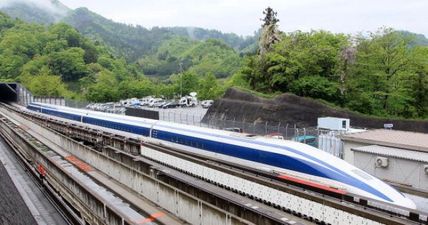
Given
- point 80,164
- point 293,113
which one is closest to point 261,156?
point 80,164

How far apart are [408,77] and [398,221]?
43052mm

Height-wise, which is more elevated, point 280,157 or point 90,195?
point 280,157

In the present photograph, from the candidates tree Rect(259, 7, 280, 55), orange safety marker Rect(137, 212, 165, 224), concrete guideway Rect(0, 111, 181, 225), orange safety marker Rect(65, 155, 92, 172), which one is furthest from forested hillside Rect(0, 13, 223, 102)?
orange safety marker Rect(137, 212, 165, 224)

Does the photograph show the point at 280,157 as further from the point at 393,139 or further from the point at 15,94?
the point at 15,94

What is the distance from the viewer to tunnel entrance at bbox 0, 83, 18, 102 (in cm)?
9126

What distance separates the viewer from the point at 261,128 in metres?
39.7

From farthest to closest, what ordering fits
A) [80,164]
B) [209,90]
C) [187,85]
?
[187,85], [209,90], [80,164]

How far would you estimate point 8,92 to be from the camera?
95.2 m

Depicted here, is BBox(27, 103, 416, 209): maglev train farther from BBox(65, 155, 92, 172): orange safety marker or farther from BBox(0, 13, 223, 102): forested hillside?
BBox(0, 13, 223, 102): forested hillside

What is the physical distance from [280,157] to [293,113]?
91.3 ft

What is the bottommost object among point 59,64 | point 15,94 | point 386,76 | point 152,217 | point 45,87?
point 152,217

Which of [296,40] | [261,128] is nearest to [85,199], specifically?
[261,128]

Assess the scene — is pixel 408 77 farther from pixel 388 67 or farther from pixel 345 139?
pixel 345 139

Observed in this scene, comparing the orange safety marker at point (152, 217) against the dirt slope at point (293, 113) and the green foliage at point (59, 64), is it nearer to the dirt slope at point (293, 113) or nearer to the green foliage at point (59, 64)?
the dirt slope at point (293, 113)
